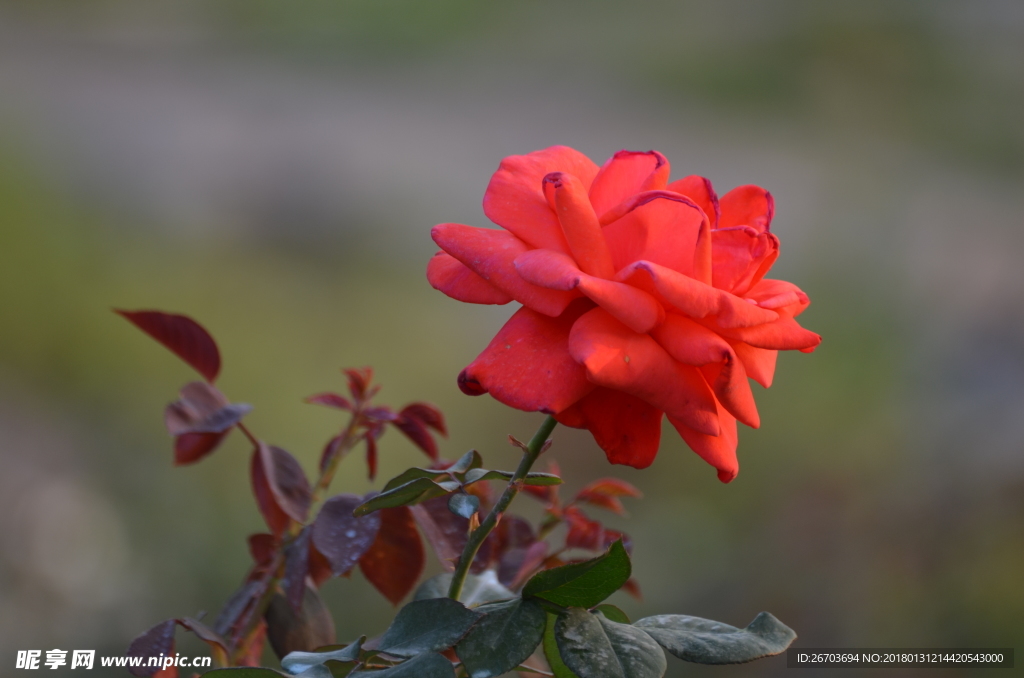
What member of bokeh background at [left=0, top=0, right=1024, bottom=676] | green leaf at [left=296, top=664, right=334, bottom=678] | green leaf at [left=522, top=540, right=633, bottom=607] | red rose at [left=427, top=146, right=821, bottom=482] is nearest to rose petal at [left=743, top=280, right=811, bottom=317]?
red rose at [left=427, top=146, right=821, bottom=482]

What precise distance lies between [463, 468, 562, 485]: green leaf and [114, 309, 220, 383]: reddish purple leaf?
0.19 metres

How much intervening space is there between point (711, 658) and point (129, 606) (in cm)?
115

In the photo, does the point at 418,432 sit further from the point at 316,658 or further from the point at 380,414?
the point at 316,658

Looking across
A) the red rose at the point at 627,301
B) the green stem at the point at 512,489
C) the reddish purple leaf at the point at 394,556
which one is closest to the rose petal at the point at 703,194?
the red rose at the point at 627,301

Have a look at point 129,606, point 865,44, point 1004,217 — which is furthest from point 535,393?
point 865,44

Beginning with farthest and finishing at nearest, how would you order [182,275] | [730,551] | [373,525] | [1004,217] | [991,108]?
[991,108], [1004,217], [182,275], [730,551], [373,525]

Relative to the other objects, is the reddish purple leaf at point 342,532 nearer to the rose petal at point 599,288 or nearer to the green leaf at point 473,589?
the green leaf at point 473,589

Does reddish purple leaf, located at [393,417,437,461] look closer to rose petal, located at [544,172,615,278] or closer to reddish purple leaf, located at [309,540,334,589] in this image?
reddish purple leaf, located at [309,540,334,589]

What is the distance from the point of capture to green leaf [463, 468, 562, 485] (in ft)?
1.00

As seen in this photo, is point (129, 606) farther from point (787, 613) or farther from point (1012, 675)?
point (1012, 675)

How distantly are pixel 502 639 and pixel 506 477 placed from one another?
6cm

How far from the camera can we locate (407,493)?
31cm

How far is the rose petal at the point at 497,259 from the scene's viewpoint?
28cm

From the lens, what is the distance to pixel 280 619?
405 mm
